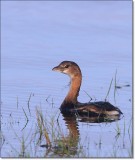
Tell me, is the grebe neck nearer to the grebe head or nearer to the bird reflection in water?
the grebe head

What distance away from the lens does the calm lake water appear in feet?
34.3

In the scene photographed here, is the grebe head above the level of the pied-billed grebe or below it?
above

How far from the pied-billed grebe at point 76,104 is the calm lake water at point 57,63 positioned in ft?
0.59

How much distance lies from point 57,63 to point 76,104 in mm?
2732

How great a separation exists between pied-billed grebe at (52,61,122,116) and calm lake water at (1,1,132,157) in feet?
0.59

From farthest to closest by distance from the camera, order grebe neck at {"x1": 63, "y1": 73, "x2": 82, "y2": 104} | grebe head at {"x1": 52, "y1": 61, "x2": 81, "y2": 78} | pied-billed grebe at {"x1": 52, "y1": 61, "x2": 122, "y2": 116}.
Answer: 1. grebe head at {"x1": 52, "y1": 61, "x2": 81, "y2": 78}
2. grebe neck at {"x1": 63, "y1": 73, "x2": 82, "y2": 104}
3. pied-billed grebe at {"x1": 52, "y1": 61, "x2": 122, "y2": 116}

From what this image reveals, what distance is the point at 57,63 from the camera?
16.0 meters

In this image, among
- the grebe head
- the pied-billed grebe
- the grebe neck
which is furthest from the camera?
the grebe head

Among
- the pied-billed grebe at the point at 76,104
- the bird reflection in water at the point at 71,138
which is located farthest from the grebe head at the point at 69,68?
the bird reflection in water at the point at 71,138

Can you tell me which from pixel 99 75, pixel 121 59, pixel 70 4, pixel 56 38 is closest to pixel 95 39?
pixel 56 38

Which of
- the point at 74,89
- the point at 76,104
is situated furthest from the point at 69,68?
the point at 76,104

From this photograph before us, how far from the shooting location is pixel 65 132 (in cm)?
1091

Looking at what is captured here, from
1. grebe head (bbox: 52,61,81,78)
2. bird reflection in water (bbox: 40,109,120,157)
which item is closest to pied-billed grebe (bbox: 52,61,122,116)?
grebe head (bbox: 52,61,81,78)

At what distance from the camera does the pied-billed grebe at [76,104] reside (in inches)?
492
